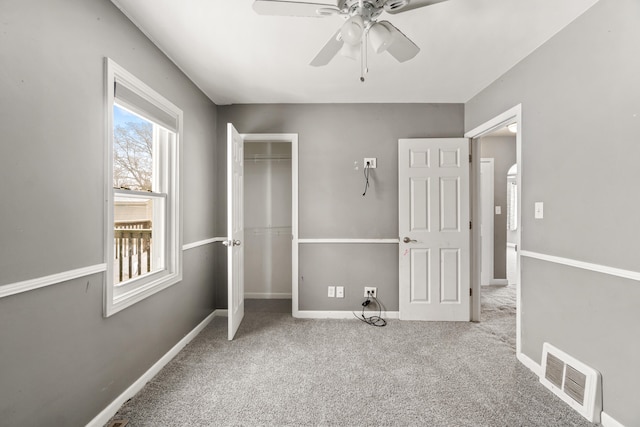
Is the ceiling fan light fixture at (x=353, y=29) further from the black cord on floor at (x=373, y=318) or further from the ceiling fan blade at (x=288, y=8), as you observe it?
the black cord on floor at (x=373, y=318)

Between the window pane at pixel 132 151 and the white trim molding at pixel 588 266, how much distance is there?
2.96m

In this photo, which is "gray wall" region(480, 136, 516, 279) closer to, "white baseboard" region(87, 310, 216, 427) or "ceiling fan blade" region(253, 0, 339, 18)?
"ceiling fan blade" region(253, 0, 339, 18)

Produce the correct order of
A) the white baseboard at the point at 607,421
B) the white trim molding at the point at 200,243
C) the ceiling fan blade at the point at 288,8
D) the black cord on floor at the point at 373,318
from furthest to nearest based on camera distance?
the black cord on floor at the point at 373,318 < the white trim molding at the point at 200,243 < the white baseboard at the point at 607,421 < the ceiling fan blade at the point at 288,8

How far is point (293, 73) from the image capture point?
7.87ft

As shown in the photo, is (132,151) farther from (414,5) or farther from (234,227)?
(414,5)

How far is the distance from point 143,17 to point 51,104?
887mm

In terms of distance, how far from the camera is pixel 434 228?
9.71ft

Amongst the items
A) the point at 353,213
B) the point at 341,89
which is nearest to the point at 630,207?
the point at 353,213

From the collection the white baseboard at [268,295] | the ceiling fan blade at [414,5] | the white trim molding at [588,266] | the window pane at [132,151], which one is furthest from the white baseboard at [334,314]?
the ceiling fan blade at [414,5]

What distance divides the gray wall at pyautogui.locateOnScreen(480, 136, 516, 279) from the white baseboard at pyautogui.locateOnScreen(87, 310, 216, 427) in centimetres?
452

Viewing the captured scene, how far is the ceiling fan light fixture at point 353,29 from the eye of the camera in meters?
1.30

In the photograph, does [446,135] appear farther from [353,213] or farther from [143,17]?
[143,17]

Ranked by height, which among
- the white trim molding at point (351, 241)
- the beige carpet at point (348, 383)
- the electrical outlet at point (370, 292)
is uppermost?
the white trim molding at point (351, 241)

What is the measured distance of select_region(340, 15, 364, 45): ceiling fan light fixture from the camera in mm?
1298
